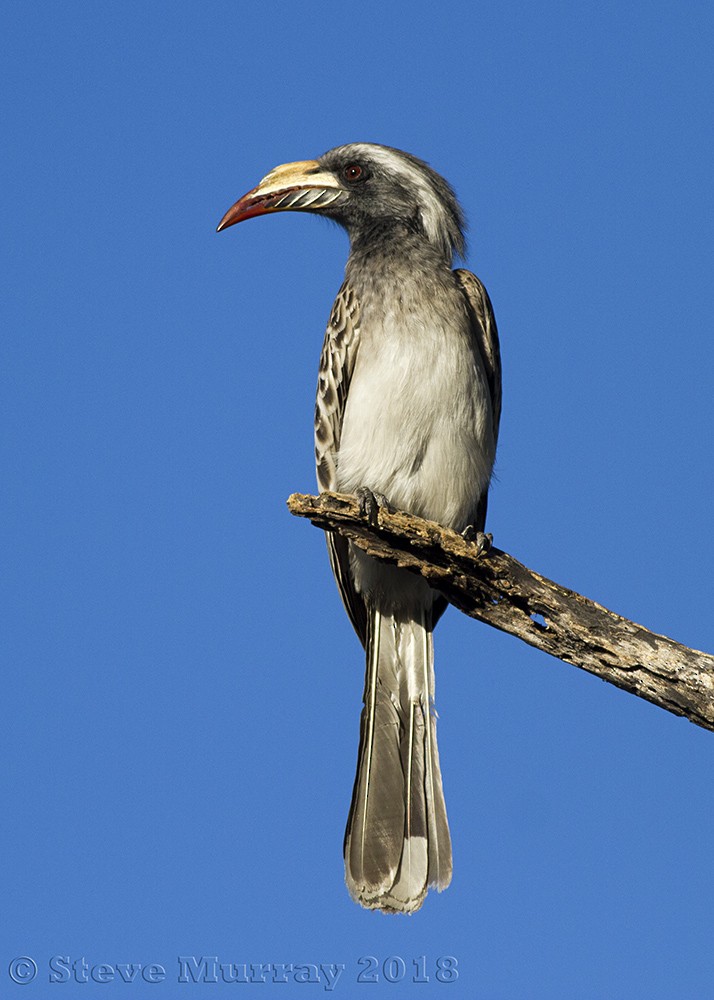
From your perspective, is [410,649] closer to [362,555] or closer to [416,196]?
[362,555]

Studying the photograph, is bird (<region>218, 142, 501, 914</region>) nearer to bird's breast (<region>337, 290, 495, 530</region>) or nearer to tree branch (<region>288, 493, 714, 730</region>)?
bird's breast (<region>337, 290, 495, 530</region>)

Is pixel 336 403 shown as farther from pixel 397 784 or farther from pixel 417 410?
pixel 397 784

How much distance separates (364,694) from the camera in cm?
632

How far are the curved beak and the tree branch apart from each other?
2.62 metres

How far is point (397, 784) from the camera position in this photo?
609cm

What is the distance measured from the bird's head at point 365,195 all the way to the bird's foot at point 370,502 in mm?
1692

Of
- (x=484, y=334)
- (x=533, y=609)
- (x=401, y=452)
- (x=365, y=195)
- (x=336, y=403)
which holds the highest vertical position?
(x=365, y=195)

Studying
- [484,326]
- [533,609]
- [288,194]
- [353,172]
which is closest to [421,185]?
[353,172]

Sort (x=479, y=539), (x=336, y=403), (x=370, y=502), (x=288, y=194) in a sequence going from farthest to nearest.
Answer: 1. (x=288, y=194)
2. (x=336, y=403)
3. (x=479, y=539)
4. (x=370, y=502)

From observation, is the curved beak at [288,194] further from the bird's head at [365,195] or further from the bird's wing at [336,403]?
the bird's wing at [336,403]

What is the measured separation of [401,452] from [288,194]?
213cm

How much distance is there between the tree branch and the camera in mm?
4848

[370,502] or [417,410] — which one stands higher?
[417,410]

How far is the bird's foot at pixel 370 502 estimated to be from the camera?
203 inches
